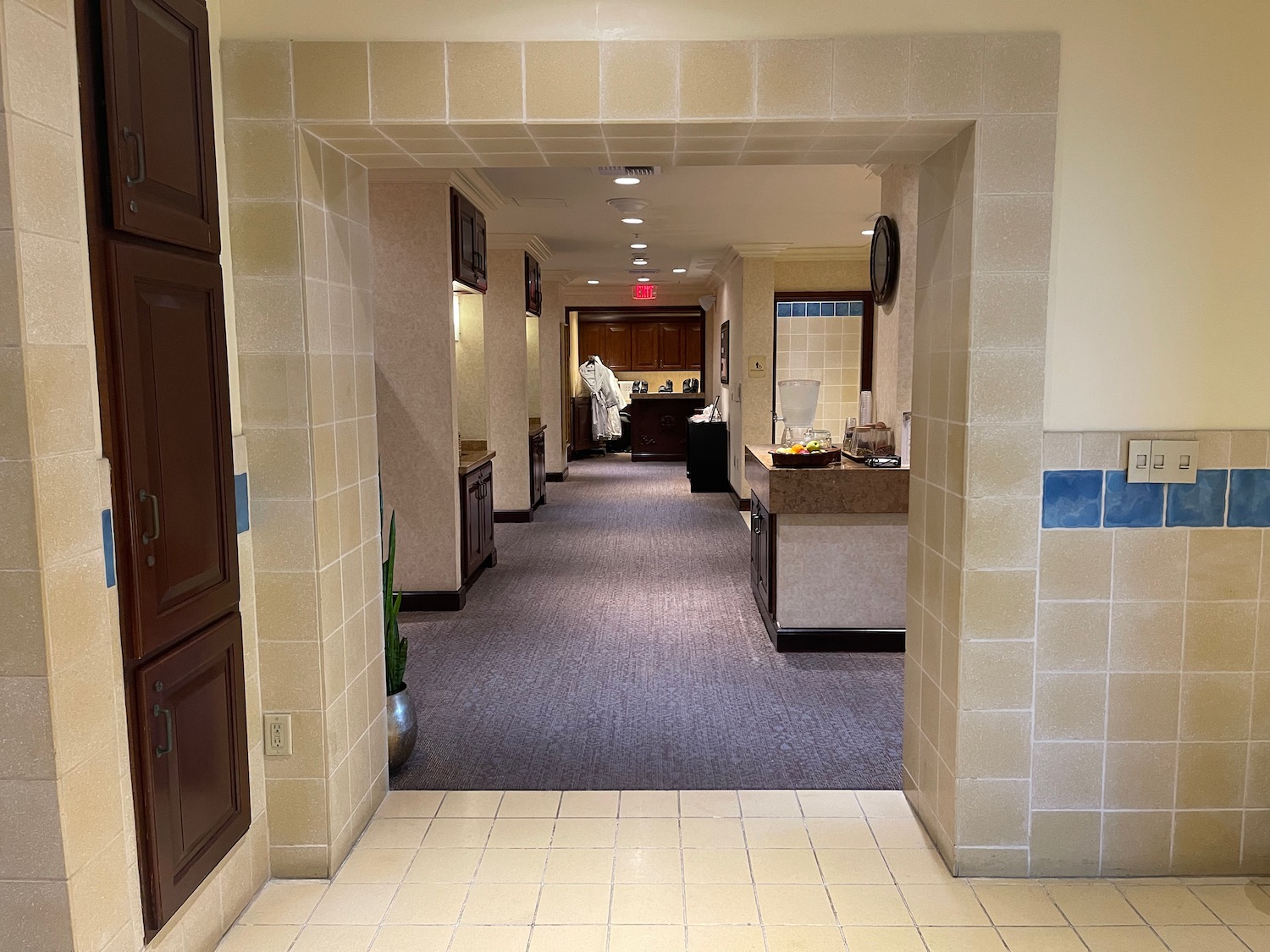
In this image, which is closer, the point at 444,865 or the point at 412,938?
the point at 412,938

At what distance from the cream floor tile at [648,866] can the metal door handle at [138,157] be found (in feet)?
6.46

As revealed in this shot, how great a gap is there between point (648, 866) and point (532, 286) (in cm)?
655

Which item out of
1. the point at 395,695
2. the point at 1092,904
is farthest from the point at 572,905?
the point at 1092,904

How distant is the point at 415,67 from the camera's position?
6.95 ft

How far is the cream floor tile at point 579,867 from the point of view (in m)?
2.33

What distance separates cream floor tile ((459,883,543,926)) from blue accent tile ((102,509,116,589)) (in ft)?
3.87

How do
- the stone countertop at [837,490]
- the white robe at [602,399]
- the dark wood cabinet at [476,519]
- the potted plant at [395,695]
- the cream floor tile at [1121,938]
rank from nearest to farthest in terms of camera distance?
the cream floor tile at [1121,938] < the potted plant at [395,695] < the stone countertop at [837,490] < the dark wood cabinet at [476,519] < the white robe at [602,399]

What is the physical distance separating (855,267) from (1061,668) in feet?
23.2

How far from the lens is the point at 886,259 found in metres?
4.44

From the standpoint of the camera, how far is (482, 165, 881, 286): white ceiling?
17.1 ft

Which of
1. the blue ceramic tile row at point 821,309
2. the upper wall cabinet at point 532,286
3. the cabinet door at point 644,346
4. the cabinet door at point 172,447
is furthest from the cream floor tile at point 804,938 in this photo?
the cabinet door at point 644,346

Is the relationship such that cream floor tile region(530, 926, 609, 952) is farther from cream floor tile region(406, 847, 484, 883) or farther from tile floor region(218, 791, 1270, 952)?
cream floor tile region(406, 847, 484, 883)

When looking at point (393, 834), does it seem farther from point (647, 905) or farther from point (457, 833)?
point (647, 905)

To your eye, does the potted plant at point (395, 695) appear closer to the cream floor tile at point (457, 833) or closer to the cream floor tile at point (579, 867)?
the cream floor tile at point (457, 833)
